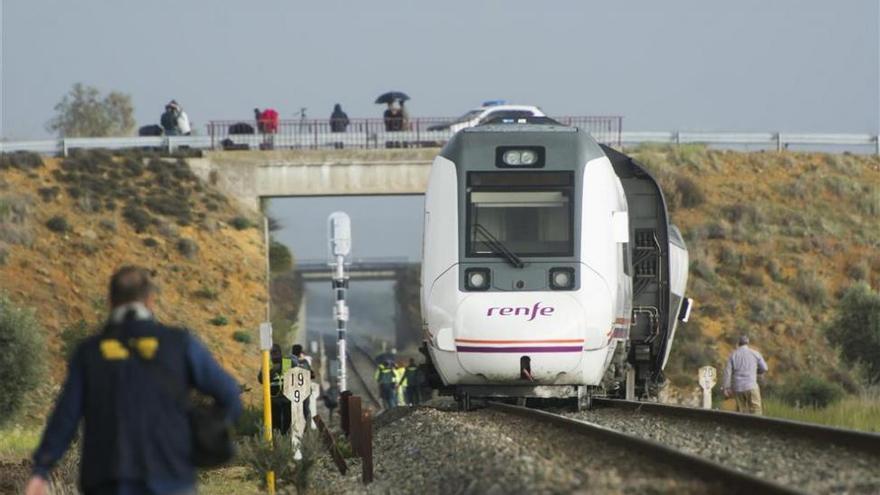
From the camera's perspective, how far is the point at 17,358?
36.3 meters

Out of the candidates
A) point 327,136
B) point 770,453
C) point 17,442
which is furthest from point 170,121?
point 770,453

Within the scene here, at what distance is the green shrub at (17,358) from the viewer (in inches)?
1407

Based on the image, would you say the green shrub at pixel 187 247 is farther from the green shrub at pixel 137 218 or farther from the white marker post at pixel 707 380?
the white marker post at pixel 707 380

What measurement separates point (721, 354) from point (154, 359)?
139 feet

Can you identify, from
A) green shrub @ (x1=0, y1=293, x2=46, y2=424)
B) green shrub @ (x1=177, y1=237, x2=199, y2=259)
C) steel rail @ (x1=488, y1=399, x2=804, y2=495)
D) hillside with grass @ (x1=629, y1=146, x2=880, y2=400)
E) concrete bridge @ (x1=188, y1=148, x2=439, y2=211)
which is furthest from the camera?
concrete bridge @ (x1=188, y1=148, x2=439, y2=211)

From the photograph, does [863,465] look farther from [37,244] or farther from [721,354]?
[37,244]

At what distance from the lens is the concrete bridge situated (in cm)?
5503

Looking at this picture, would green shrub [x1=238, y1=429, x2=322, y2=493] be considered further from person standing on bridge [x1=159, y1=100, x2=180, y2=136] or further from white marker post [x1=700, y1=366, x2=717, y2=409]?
person standing on bridge [x1=159, y1=100, x2=180, y2=136]

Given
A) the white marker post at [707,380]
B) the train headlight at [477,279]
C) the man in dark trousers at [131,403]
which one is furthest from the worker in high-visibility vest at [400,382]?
the man in dark trousers at [131,403]

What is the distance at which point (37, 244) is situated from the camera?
51875mm

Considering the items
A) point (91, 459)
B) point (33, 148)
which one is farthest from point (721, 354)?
point (91, 459)

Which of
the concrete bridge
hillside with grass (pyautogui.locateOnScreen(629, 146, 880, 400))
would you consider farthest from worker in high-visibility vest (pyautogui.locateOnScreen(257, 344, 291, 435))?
the concrete bridge

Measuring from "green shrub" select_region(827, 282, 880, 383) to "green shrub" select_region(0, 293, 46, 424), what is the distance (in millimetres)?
18326

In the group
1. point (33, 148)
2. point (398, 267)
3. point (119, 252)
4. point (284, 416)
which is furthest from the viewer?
point (398, 267)
